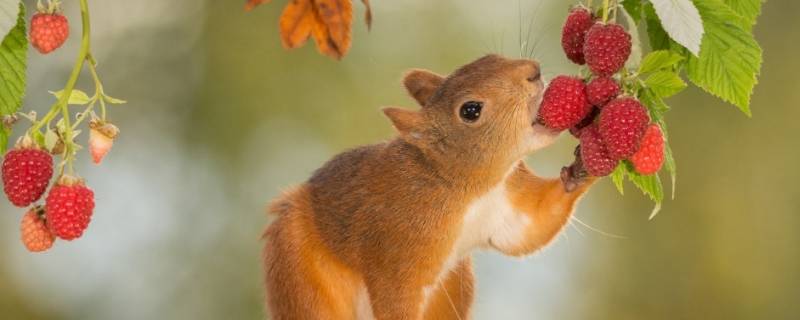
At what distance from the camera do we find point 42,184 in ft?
3.73

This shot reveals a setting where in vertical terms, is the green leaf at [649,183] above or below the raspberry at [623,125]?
below

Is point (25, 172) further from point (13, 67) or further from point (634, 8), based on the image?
point (634, 8)

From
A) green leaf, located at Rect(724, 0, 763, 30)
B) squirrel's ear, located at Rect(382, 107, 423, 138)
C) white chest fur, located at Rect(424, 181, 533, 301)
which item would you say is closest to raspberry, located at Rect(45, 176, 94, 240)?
squirrel's ear, located at Rect(382, 107, 423, 138)

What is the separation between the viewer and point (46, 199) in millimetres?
1146

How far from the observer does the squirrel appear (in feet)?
4.20

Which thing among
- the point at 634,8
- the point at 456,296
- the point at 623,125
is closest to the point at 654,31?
the point at 634,8

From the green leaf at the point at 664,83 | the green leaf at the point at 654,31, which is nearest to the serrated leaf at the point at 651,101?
the green leaf at the point at 664,83

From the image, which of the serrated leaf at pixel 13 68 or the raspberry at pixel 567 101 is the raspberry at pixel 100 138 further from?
the raspberry at pixel 567 101

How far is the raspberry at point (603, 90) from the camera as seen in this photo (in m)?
1.08

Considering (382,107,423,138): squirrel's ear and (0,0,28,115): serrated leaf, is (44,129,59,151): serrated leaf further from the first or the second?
(382,107,423,138): squirrel's ear

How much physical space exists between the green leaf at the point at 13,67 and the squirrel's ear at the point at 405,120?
369mm

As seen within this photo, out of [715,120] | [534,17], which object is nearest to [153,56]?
[715,120]

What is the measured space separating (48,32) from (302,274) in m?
0.45

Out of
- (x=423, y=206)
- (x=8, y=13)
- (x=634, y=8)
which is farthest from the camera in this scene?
(x=423, y=206)
